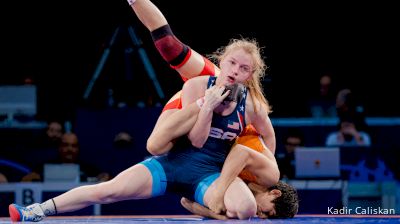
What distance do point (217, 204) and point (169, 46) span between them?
851 mm

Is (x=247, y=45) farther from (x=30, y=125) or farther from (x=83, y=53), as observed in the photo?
(x=83, y=53)

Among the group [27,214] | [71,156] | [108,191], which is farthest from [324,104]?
[27,214]

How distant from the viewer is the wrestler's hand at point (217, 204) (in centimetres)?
327

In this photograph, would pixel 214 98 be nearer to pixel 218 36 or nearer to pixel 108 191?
pixel 108 191

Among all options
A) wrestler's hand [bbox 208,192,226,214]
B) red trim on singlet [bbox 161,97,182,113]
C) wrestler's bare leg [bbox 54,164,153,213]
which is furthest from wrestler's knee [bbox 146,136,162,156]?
wrestler's hand [bbox 208,192,226,214]

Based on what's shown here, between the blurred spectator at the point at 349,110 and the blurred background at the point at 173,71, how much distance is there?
15mm

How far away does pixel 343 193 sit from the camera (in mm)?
4750

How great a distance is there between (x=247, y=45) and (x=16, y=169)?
263cm

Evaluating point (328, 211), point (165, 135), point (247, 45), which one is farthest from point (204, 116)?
point (328, 211)

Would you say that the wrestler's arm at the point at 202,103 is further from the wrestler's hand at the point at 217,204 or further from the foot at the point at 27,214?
the foot at the point at 27,214

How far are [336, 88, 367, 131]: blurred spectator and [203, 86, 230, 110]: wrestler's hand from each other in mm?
2722

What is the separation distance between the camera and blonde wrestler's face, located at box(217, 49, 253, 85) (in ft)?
11.1

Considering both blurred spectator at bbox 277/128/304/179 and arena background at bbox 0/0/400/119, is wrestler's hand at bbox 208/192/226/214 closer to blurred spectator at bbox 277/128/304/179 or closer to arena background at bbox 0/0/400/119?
blurred spectator at bbox 277/128/304/179

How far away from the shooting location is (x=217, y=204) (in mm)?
3283
